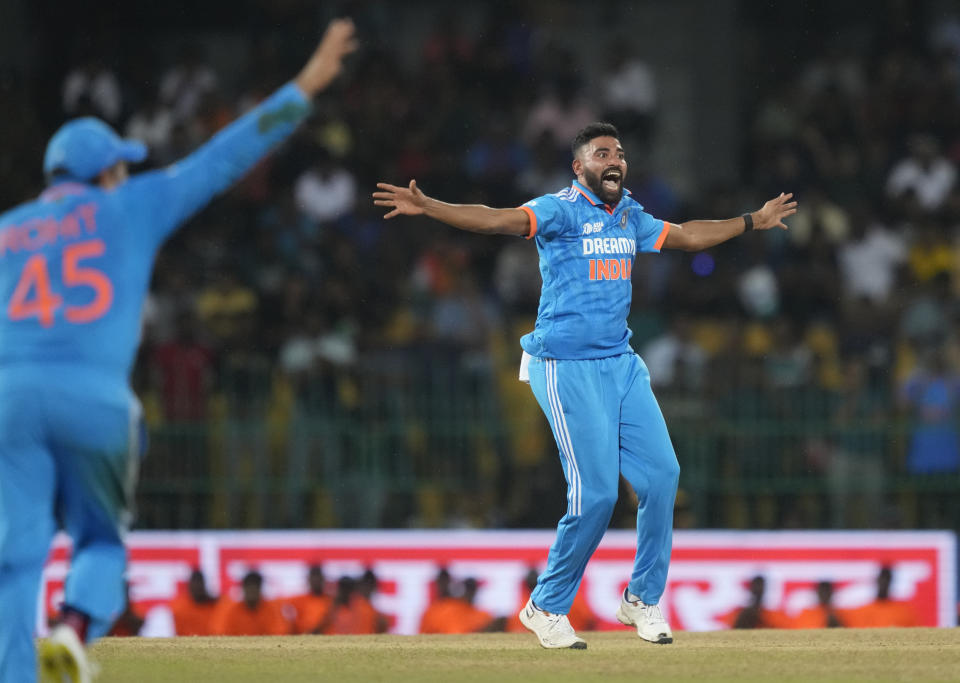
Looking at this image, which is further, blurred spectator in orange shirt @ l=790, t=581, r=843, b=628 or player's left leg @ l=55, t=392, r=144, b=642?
blurred spectator in orange shirt @ l=790, t=581, r=843, b=628

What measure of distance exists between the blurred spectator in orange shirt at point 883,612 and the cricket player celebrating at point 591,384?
5077 mm

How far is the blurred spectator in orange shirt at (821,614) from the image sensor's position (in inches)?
490

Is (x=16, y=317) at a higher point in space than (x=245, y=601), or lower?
higher

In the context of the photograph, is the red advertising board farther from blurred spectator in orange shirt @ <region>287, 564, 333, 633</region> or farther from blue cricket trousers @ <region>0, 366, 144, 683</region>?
blue cricket trousers @ <region>0, 366, 144, 683</region>

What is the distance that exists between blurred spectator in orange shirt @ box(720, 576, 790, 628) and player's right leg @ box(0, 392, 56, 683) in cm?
800

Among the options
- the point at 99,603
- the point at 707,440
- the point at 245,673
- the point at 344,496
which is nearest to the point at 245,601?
the point at 344,496

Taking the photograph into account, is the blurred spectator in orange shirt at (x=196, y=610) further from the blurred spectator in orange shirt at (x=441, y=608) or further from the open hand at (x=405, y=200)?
the open hand at (x=405, y=200)

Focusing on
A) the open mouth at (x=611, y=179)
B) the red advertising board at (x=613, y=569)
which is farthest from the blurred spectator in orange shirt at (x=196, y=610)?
the open mouth at (x=611, y=179)

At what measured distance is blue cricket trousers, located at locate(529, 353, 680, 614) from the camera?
7594 mm

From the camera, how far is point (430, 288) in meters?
15.4

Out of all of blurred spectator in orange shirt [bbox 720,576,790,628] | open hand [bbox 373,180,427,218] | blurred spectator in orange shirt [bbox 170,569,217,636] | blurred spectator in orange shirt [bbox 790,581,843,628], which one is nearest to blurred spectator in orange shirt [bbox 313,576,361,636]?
blurred spectator in orange shirt [bbox 170,569,217,636]

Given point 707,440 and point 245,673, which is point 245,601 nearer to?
point 707,440

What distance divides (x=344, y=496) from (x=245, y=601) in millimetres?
1290

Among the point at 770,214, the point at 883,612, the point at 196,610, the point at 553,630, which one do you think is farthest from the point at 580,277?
the point at 196,610
